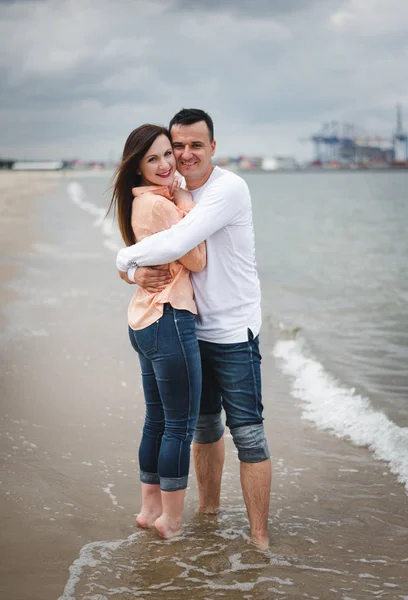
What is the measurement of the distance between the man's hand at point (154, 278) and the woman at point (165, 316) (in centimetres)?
3

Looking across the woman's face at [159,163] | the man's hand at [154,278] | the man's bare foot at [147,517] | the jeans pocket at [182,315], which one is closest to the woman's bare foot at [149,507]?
the man's bare foot at [147,517]

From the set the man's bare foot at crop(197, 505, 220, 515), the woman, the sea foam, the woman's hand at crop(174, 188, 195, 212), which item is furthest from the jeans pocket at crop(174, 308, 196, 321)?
the sea foam

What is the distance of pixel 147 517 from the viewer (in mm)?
3605

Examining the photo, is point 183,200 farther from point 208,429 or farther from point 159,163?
point 208,429

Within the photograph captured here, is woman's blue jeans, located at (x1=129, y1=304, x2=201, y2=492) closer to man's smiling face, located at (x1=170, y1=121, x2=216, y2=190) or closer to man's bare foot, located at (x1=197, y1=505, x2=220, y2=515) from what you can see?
man's bare foot, located at (x1=197, y1=505, x2=220, y2=515)

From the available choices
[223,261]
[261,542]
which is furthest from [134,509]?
[223,261]

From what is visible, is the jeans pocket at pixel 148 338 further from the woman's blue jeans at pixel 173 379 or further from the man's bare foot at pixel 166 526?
the man's bare foot at pixel 166 526

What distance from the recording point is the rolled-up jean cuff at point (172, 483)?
3.39 metres

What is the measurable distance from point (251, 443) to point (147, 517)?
0.69 m

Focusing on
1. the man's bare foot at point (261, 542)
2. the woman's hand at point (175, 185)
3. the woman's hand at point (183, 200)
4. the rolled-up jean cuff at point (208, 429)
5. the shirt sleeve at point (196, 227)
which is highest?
the woman's hand at point (175, 185)

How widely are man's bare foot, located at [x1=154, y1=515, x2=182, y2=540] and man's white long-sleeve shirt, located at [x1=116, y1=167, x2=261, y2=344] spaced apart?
2.95 feet

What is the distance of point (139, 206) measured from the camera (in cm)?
333

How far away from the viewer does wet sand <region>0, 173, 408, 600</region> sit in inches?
122

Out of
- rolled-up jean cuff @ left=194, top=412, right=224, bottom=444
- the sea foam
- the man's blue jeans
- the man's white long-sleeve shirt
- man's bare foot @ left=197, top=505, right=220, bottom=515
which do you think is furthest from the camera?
the sea foam
